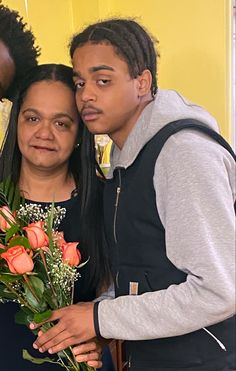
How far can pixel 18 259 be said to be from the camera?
37.1 inches

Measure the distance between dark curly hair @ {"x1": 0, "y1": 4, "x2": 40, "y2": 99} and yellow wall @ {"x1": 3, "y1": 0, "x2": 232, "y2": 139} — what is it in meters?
0.57

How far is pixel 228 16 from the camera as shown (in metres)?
2.13

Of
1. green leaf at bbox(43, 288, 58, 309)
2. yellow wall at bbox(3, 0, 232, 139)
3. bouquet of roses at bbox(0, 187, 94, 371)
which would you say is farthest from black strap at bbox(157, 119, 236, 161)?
yellow wall at bbox(3, 0, 232, 139)

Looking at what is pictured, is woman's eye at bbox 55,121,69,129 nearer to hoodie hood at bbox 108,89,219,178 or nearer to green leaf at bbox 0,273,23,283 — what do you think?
hoodie hood at bbox 108,89,219,178

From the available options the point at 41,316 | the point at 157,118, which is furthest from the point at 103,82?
the point at 41,316

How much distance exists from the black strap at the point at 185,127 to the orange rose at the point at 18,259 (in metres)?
0.36

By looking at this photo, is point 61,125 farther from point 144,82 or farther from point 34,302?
point 34,302

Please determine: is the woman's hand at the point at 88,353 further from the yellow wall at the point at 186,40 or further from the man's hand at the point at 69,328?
the yellow wall at the point at 186,40

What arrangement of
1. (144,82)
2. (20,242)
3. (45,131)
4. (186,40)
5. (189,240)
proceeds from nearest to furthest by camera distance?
(189,240) → (20,242) → (144,82) → (45,131) → (186,40)

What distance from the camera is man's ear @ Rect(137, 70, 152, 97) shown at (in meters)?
1.07

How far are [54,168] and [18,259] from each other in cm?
41

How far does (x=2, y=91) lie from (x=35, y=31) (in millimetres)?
905

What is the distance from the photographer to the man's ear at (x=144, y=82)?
1.07m

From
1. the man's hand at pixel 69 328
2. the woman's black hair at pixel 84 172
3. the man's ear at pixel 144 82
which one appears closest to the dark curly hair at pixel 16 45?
the woman's black hair at pixel 84 172
